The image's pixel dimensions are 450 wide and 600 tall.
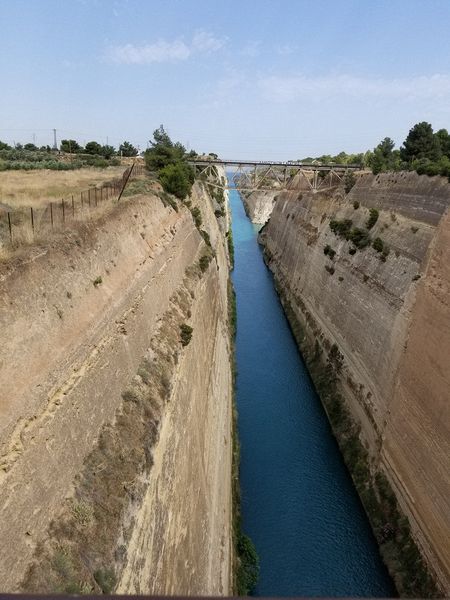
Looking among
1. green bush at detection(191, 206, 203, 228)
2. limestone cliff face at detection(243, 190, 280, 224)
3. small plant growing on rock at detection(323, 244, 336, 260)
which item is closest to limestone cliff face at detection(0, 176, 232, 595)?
green bush at detection(191, 206, 203, 228)

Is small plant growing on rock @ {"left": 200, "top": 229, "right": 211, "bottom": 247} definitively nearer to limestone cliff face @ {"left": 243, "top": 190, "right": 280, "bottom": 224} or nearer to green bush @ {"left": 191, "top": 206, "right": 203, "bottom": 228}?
green bush @ {"left": 191, "top": 206, "right": 203, "bottom": 228}

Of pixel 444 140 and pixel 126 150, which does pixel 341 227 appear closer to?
pixel 444 140

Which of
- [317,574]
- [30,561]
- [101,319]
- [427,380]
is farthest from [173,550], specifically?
[427,380]

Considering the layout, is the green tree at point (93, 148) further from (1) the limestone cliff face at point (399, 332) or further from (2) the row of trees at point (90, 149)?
(1) the limestone cliff face at point (399, 332)

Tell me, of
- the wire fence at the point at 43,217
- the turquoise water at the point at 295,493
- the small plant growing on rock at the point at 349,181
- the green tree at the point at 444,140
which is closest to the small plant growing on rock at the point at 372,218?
the turquoise water at the point at 295,493

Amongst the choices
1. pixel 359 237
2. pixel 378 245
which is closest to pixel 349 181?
pixel 359 237

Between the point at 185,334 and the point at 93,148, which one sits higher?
the point at 93,148
